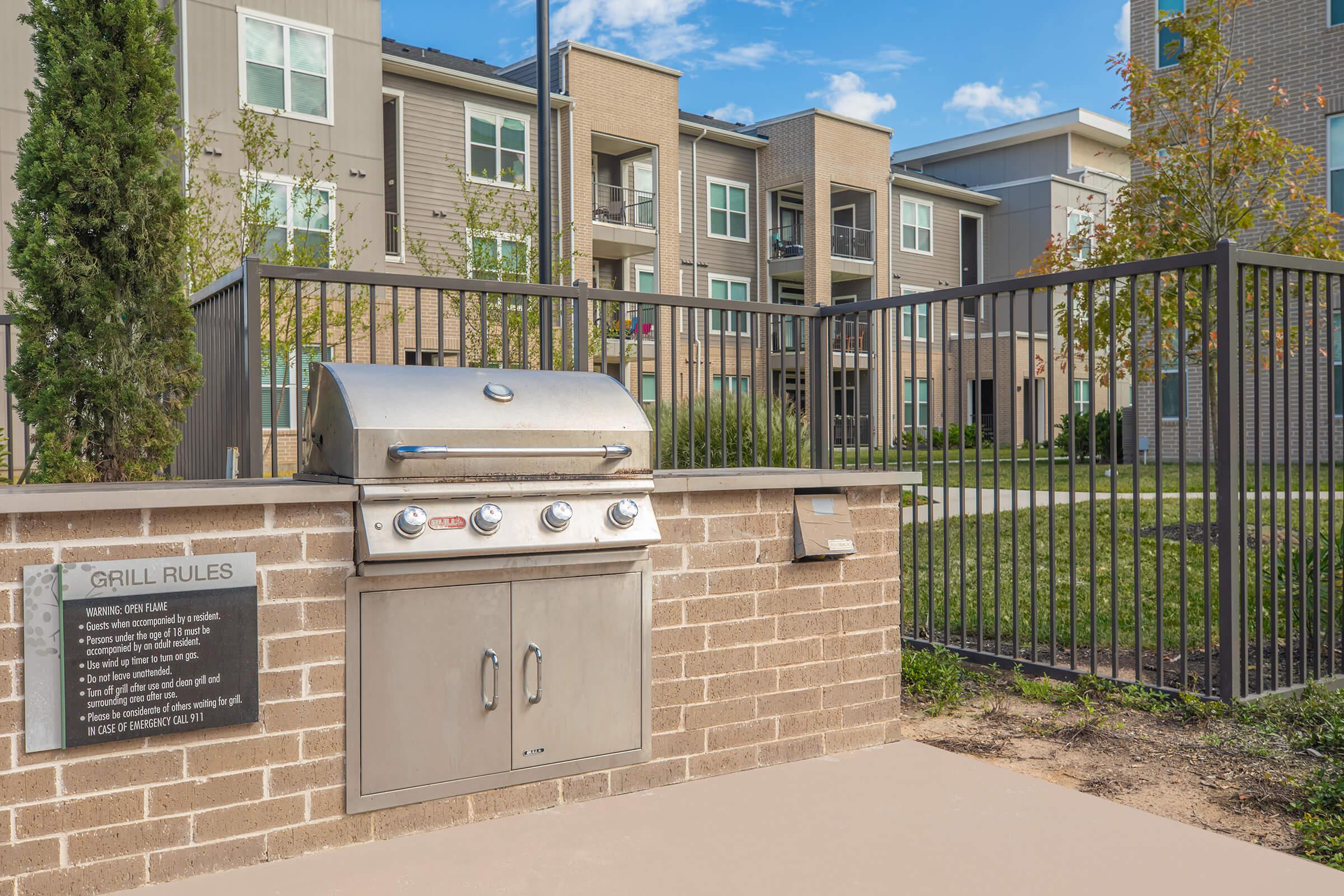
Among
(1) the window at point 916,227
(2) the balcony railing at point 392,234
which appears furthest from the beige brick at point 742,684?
(1) the window at point 916,227

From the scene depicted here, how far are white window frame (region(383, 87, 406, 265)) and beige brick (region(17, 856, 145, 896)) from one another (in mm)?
20931

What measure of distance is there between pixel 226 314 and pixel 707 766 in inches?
135

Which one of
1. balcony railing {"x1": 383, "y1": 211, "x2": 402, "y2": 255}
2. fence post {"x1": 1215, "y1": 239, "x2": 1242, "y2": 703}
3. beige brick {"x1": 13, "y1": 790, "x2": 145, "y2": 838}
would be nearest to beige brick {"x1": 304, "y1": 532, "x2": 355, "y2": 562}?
beige brick {"x1": 13, "y1": 790, "x2": 145, "y2": 838}

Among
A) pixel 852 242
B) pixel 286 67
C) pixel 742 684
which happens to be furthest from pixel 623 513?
pixel 852 242

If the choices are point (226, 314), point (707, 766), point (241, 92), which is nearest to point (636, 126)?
point (241, 92)

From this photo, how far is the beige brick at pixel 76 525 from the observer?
2.88 metres

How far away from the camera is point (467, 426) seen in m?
3.41

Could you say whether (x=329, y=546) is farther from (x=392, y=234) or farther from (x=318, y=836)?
(x=392, y=234)

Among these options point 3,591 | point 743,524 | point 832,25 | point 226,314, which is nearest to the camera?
point 3,591

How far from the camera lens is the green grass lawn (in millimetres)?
5555

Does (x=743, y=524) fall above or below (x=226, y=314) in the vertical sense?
below

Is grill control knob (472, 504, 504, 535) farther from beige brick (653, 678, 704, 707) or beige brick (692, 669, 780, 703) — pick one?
beige brick (692, 669, 780, 703)

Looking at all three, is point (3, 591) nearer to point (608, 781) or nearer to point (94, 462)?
point (608, 781)

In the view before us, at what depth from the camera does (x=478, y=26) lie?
24875 mm
